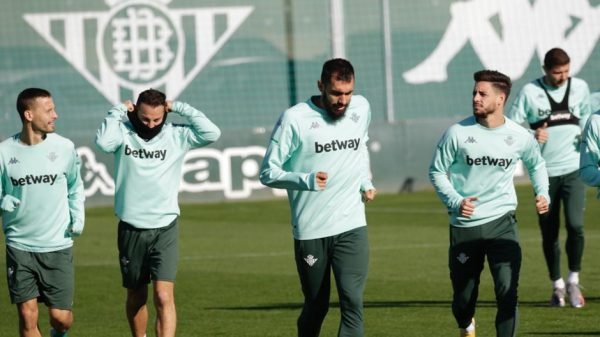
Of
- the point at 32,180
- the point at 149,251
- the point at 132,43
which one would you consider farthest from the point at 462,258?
the point at 132,43

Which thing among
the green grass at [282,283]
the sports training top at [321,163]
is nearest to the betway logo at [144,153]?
the sports training top at [321,163]

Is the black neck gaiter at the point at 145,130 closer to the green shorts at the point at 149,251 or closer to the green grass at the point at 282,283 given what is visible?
the green shorts at the point at 149,251

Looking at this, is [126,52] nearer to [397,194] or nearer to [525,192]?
[397,194]

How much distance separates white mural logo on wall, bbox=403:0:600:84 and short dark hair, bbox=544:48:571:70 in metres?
20.1

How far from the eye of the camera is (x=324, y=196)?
10914 millimetres

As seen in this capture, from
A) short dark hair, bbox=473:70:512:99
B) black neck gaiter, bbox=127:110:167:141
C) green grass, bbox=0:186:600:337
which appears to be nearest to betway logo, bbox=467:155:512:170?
short dark hair, bbox=473:70:512:99

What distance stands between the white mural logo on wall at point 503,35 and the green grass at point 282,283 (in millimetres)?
8512

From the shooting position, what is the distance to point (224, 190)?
98.2ft

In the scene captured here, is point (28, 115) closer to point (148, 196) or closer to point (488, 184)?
point (148, 196)

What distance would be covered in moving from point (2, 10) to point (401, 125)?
29.4 feet

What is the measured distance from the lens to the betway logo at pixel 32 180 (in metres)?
11.3

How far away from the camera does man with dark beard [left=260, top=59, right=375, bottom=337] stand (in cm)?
1088

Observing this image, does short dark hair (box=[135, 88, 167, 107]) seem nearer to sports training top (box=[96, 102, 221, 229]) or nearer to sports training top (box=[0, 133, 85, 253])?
sports training top (box=[96, 102, 221, 229])

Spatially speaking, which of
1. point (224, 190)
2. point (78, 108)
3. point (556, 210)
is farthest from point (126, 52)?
point (556, 210)
